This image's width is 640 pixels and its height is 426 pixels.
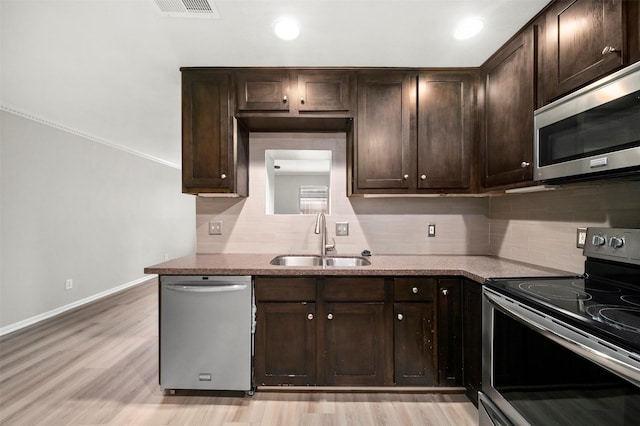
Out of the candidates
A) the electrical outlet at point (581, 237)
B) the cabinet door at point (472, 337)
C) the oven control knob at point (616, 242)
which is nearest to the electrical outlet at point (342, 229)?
the cabinet door at point (472, 337)

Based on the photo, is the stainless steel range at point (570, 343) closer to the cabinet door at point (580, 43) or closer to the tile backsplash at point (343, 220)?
the cabinet door at point (580, 43)

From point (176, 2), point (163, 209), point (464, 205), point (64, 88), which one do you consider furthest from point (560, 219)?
point (163, 209)

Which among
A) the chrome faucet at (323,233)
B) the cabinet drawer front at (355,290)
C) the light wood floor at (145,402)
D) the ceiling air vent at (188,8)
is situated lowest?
the light wood floor at (145,402)

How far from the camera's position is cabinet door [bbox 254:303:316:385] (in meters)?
2.07

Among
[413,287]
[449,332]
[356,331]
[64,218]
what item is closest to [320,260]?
[356,331]

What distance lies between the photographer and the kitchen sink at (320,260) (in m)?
2.54

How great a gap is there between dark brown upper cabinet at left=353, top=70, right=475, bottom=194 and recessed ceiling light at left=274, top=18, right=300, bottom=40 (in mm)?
659

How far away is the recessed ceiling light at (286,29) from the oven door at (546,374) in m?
1.87

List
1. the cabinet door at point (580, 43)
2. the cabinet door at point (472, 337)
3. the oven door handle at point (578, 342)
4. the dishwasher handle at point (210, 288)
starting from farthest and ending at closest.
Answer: the dishwasher handle at point (210, 288) < the cabinet door at point (472, 337) < the cabinet door at point (580, 43) < the oven door handle at point (578, 342)

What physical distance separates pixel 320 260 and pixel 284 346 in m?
0.76

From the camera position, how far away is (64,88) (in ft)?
9.36

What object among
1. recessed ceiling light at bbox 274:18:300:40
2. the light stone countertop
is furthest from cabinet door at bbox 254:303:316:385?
recessed ceiling light at bbox 274:18:300:40

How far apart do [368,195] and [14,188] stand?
12.7 feet

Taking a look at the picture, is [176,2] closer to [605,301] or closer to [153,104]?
[153,104]
